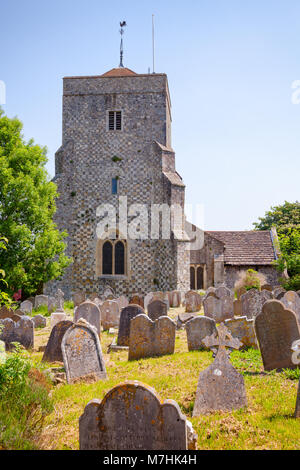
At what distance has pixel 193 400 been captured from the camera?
5.29m

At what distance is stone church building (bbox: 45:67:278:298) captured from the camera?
69.8 ft

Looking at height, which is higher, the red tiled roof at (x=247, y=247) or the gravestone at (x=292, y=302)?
the red tiled roof at (x=247, y=247)

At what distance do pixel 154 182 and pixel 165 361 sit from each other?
15288 mm

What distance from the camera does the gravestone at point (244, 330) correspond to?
8.47m

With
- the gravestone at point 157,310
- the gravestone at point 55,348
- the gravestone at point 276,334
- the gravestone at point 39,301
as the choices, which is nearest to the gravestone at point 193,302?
the gravestone at point 157,310

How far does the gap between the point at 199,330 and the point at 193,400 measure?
3.15 metres

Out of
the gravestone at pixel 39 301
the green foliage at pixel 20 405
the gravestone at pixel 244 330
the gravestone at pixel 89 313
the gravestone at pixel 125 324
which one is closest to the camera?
the green foliage at pixel 20 405

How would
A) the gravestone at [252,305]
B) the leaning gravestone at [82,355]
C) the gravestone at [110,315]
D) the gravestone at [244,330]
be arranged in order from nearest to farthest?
1. the leaning gravestone at [82,355]
2. the gravestone at [244,330]
3. the gravestone at [252,305]
4. the gravestone at [110,315]

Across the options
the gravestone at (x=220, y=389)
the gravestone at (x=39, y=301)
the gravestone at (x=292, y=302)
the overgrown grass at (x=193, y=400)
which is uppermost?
the gravestone at (x=292, y=302)

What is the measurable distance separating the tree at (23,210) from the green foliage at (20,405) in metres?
9.77

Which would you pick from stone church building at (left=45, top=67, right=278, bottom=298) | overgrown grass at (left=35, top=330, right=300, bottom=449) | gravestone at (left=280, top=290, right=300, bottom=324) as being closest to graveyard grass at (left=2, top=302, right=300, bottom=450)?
overgrown grass at (left=35, top=330, right=300, bottom=449)

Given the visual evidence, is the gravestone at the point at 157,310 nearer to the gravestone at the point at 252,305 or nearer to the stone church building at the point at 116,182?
the gravestone at the point at 252,305

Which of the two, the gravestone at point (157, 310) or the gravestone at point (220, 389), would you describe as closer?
the gravestone at point (220, 389)

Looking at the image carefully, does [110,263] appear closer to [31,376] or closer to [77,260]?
[77,260]
